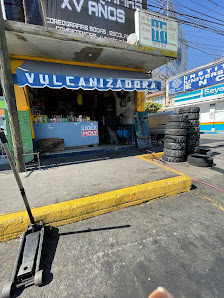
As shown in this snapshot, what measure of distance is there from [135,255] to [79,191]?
5.17ft

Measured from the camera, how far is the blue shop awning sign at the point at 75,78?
4.56m

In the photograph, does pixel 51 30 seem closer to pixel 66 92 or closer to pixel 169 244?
pixel 66 92

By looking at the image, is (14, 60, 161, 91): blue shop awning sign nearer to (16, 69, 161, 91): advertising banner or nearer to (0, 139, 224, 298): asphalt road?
(16, 69, 161, 91): advertising banner

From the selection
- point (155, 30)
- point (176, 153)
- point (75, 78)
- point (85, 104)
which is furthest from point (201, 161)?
point (85, 104)

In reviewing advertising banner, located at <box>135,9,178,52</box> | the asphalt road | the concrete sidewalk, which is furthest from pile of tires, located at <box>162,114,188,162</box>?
advertising banner, located at <box>135,9,178,52</box>

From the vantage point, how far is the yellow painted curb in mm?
2148

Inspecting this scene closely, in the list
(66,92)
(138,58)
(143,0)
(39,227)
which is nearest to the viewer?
(39,227)

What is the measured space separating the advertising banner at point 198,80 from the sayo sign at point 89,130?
49.0 feet

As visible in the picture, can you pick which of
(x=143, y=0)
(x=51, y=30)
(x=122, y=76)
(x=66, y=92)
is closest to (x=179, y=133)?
(x=122, y=76)

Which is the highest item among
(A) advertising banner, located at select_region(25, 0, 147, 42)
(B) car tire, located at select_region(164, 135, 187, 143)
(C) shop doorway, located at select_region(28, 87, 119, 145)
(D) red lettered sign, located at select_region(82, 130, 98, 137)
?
(A) advertising banner, located at select_region(25, 0, 147, 42)

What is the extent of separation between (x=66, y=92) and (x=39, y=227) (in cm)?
895

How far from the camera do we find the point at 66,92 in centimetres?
931

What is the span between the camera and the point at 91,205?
8.27ft

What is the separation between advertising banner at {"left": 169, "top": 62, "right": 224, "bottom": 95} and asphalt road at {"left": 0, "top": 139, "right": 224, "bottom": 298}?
55.9 feet
